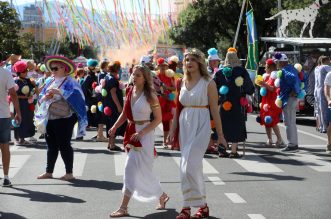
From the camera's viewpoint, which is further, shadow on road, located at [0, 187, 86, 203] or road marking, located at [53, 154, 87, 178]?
road marking, located at [53, 154, 87, 178]

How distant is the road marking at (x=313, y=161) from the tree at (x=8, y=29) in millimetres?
33117

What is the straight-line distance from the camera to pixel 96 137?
16.0m

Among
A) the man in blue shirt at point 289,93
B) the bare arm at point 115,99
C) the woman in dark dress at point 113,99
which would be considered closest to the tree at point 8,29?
the woman in dark dress at point 113,99

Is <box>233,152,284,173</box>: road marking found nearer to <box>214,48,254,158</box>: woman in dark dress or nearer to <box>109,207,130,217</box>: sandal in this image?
<box>214,48,254,158</box>: woman in dark dress

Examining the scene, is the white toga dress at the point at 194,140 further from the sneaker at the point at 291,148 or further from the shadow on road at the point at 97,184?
the sneaker at the point at 291,148

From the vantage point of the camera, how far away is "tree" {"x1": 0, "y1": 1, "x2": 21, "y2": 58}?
43562 millimetres

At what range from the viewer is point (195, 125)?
7.32 meters

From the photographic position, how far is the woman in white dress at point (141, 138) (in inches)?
301

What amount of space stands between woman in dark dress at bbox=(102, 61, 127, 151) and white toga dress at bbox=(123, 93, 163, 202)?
5.26 m

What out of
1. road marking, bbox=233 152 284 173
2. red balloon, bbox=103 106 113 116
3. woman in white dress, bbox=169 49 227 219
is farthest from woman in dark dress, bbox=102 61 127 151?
woman in white dress, bbox=169 49 227 219

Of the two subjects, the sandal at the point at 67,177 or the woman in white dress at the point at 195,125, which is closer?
the woman in white dress at the point at 195,125

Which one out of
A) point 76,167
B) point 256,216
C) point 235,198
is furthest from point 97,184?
point 256,216

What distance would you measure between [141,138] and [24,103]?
751 centimetres

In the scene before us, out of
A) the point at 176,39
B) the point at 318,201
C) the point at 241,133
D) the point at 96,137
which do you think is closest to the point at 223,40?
the point at 176,39
